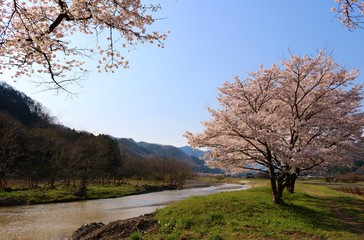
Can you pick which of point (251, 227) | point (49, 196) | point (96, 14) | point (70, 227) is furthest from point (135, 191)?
point (96, 14)

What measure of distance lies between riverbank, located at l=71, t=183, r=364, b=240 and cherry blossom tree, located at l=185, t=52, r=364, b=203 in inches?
81.1

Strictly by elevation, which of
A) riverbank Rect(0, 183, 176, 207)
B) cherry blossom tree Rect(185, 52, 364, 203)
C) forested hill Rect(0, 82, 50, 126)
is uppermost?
forested hill Rect(0, 82, 50, 126)

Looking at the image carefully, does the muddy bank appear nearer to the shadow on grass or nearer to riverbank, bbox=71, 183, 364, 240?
riverbank, bbox=71, 183, 364, 240

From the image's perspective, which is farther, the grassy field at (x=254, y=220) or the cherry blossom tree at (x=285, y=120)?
the cherry blossom tree at (x=285, y=120)

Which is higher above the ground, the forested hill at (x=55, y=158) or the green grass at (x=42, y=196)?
the forested hill at (x=55, y=158)

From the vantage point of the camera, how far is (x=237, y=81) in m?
18.9

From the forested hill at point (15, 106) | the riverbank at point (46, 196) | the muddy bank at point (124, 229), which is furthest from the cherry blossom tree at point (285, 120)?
the forested hill at point (15, 106)

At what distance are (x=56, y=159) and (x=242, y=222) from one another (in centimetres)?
4290

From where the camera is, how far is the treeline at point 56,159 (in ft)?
155

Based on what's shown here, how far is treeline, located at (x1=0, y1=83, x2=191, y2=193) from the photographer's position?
47094 mm

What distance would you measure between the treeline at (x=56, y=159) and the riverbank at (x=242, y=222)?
3119 cm

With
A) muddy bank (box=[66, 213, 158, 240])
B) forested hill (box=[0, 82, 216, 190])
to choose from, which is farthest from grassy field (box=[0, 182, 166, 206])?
muddy bank (box=[66, 213, 158, 240])

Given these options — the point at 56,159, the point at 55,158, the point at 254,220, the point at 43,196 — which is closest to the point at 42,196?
the point at 43,196

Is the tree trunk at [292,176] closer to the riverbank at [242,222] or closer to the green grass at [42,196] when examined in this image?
the riverbank at [242,222]
